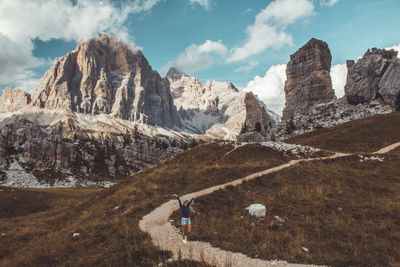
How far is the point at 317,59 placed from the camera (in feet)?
573

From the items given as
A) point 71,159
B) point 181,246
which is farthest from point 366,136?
point 71,159

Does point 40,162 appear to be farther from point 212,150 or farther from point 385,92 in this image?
point 385,92

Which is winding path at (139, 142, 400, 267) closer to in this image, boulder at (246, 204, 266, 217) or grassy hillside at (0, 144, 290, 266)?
grassy hillside at (0, 144, 290, 266)

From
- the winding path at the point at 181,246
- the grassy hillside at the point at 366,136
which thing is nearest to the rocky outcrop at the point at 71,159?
the winding path at the point at 181,246

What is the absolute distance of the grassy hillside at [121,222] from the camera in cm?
1215

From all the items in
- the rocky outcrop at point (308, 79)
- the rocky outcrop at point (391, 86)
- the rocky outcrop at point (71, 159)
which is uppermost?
the rocky outcrop at point (308, 79)

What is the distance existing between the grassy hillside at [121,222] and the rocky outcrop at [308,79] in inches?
5630

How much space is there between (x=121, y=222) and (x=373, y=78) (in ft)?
476

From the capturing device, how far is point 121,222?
17.6 meters

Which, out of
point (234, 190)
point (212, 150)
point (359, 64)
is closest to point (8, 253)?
point (234, 190)

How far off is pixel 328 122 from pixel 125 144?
134 m

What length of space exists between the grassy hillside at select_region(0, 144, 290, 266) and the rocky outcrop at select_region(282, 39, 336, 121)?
469 feet

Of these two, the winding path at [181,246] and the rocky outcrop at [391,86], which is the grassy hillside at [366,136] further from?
the winding path at [181,246]

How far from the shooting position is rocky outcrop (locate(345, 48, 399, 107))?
104481 millimetres
